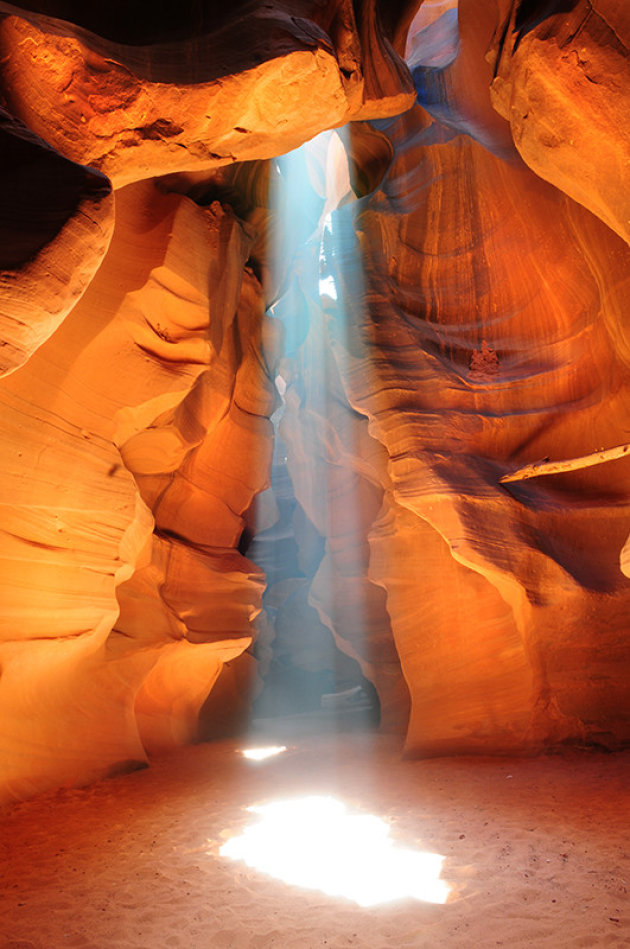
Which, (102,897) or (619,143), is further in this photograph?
(619,143)

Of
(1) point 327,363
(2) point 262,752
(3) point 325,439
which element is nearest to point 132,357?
(3) point 325,439

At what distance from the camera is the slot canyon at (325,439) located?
4.39 m

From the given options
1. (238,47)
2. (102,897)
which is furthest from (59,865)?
(238,47)

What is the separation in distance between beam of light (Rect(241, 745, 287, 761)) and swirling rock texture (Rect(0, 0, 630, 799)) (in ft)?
4.15

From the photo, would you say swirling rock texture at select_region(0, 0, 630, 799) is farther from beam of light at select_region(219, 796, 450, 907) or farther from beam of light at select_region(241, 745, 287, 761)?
beam of light at select_region(219, 796, 450, 907)

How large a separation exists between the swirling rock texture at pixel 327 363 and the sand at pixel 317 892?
1127mm

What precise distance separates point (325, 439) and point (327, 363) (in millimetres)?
1594

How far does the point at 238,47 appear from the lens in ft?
16.8

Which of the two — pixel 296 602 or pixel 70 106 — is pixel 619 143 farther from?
pixel 296 602

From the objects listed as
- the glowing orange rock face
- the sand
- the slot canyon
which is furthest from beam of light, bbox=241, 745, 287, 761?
the sand

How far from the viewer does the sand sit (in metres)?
3.68

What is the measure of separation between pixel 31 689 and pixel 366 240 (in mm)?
8296

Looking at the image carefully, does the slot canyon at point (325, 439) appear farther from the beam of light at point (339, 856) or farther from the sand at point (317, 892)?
the beam of light at point (339, 856)

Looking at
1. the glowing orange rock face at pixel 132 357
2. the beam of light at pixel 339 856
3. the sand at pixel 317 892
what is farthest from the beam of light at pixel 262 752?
the beam of light at pixel 339 856
